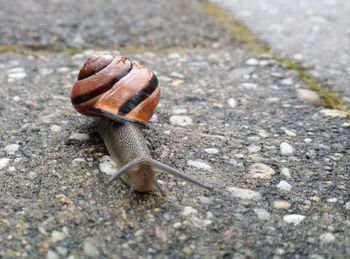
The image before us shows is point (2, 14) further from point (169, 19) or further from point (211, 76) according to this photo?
point (211, 76)

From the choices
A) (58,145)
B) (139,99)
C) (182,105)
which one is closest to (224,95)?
(182,105)

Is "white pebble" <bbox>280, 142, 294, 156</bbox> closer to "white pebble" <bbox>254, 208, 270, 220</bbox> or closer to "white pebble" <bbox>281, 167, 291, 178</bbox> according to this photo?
"white pebble" <bbox>281, 167, 291, 178</bbox>

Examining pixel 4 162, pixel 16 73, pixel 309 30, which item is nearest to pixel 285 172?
pixel 4 162

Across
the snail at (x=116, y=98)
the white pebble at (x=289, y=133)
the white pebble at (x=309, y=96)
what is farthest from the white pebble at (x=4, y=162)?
the white pebble at (x=309, y=96)

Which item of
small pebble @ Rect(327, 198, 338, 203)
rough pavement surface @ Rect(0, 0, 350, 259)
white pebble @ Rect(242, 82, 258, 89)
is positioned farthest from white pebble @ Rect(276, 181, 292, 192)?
white pebble @ Rect(242, 82, 258, 89)

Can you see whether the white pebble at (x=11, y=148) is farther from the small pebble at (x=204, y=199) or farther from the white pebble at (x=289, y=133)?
the white pebble at (x=289, y=133)
